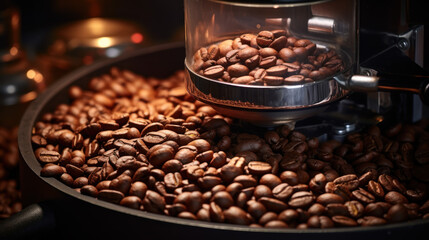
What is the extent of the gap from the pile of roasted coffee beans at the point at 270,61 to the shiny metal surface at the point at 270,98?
0.01 meters

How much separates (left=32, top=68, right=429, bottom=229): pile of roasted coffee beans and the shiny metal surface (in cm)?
5

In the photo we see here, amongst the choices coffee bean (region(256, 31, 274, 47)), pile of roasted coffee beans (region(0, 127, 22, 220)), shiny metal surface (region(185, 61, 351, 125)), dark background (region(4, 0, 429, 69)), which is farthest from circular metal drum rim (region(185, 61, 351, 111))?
dark background (region(4, 0, 429, 69))

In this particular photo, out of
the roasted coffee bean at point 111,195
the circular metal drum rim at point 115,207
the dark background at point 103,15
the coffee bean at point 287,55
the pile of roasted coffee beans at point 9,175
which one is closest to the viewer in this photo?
the circular metal drum rim at point 115,207

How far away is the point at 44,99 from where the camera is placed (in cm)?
138

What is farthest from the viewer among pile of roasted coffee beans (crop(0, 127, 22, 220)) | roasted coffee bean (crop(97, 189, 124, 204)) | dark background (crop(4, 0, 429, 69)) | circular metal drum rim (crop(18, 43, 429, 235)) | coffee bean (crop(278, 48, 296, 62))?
dark background (crop(4, 0, 429, 69))

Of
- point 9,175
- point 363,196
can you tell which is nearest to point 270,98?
point 363,196

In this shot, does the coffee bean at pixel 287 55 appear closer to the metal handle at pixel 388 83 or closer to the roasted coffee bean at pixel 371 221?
the metal handle at pixel 388 83

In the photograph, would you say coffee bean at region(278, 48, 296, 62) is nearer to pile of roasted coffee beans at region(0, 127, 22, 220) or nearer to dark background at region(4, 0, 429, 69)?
pile of roasted coffee beans at region(0, 127, 22, 220)

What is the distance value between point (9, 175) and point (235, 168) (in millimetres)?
780

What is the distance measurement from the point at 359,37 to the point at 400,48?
0.09 meters

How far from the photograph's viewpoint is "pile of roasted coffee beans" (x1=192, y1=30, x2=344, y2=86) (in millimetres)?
1055

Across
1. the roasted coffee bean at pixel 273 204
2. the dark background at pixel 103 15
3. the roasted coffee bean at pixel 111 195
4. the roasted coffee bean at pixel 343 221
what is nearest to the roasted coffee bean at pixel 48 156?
the roasted coffee bean at pixel 111 195

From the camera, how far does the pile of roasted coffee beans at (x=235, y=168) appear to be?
0.93m

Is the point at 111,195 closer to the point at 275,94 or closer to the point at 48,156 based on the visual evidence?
the point at 48,156
